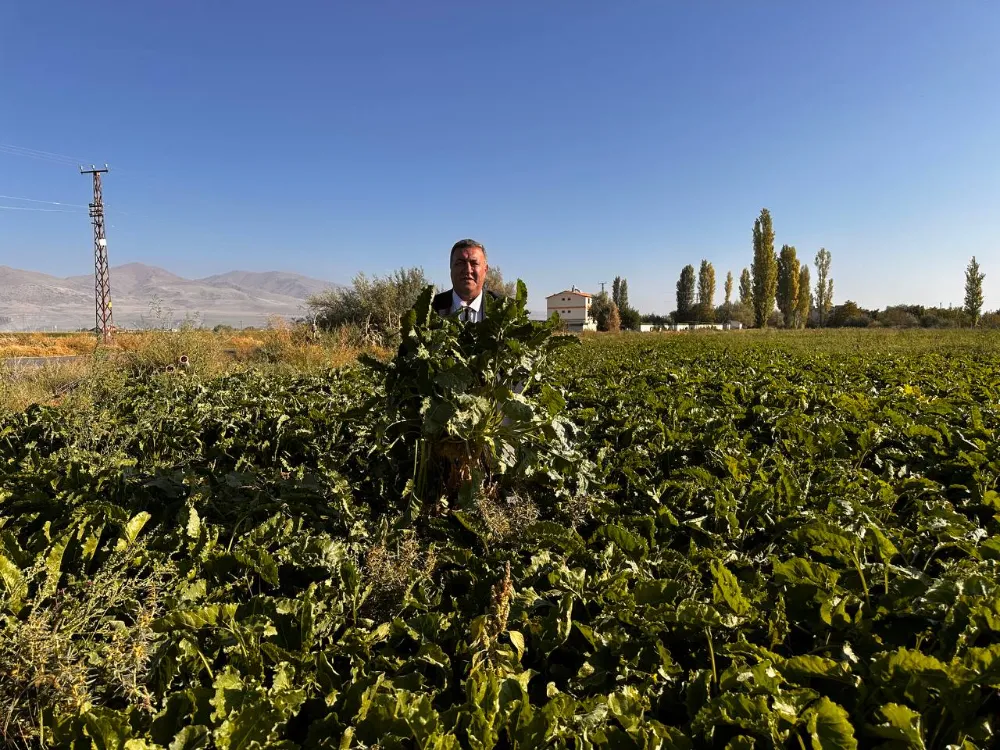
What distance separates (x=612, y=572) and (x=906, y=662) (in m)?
0.90

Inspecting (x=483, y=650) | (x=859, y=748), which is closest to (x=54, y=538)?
(x=483, y=650)

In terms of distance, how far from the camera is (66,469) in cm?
293

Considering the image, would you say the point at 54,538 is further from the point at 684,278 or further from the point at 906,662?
the point at 684,278

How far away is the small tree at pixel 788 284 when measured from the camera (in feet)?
174

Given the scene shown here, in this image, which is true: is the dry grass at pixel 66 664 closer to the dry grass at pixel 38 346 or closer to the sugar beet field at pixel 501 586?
the sugar beet field at pixel 501 586

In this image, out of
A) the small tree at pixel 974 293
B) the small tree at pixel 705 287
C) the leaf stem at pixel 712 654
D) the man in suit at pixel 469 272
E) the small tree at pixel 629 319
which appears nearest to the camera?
the leaf stem at pixel 712 654

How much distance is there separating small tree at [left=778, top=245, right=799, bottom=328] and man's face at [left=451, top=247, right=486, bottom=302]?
57661 mm

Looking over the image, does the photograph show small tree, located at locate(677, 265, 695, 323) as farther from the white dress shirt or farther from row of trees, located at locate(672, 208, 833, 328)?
the white dress shirt

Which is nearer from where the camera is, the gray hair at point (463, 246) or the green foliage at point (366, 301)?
the gray hair at point (463, 246)

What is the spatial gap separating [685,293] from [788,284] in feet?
79.2

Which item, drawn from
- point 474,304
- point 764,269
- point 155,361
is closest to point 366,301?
point 155,361

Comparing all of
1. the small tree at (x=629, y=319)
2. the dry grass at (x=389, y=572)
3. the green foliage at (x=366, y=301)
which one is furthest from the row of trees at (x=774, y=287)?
the dry grass at (x=389, y=572)

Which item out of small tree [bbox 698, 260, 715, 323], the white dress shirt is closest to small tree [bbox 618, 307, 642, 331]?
small tree [bbox 698, 260, 715, 323]

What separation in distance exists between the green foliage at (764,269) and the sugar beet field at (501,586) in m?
52.7
